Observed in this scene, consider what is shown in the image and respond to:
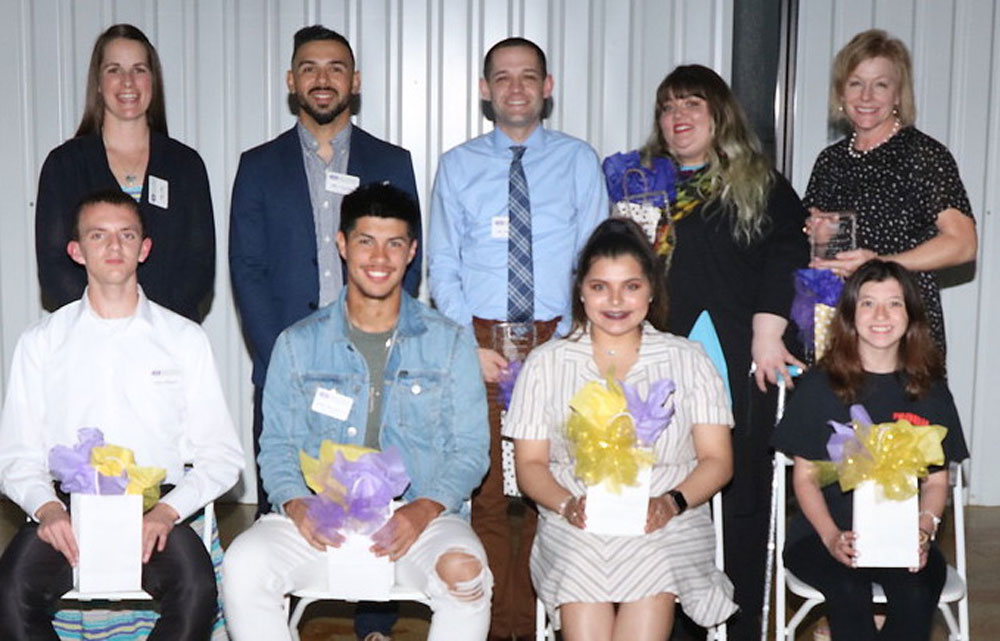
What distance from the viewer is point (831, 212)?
4090mm

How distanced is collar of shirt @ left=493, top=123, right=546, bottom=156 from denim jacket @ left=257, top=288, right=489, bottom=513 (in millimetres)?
871

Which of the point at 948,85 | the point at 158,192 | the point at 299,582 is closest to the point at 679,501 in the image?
the point at 299,582

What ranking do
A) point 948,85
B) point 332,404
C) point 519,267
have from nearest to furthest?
point 332,404 < point 519,267 < point 948,85

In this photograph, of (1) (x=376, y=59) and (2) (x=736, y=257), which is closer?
(2) (x=736, y=257)

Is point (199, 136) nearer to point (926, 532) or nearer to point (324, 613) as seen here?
point (324, 613)

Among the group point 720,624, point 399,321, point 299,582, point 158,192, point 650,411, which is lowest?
point 720,624

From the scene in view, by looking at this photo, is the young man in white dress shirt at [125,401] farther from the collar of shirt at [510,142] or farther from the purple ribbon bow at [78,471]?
the collar of shirt at [510,142]

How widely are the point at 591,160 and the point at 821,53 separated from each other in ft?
7.31

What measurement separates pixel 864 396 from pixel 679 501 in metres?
0.67

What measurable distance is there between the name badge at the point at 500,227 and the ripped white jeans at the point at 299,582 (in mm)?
1175

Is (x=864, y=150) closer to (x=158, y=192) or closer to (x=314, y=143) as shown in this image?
(x=314, y=143)

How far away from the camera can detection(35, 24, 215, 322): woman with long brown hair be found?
422 cm

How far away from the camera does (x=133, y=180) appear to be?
4316 millimetres

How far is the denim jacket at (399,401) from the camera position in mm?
3627
